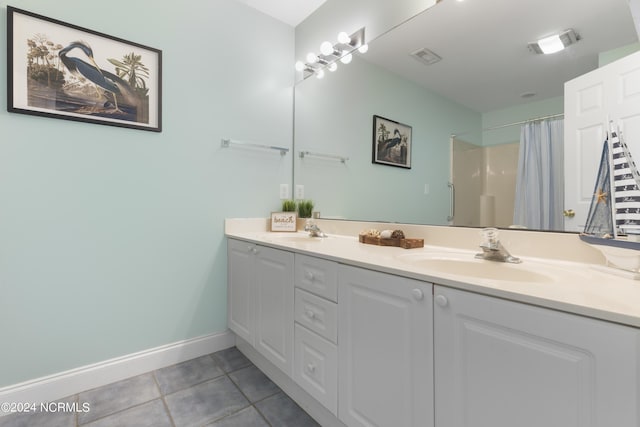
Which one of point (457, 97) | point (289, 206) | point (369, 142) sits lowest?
point (289, 206)

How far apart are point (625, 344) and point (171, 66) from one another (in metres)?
2.18

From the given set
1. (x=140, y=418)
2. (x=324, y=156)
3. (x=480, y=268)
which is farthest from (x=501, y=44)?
(x=140, y=418)

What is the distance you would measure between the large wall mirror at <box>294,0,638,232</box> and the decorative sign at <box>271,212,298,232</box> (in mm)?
313

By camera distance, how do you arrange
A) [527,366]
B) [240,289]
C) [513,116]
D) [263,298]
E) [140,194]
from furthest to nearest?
[240,289], [140,194], [263,298], [513,116], [527,366]

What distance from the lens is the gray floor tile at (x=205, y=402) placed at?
1312 mm

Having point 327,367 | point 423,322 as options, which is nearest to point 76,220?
point 327,367

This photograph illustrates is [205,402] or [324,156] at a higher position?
[324,156]

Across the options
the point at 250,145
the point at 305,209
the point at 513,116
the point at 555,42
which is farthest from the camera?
the point at 305,209

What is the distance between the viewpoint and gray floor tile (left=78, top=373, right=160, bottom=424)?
135 cm

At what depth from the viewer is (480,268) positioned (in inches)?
42.3

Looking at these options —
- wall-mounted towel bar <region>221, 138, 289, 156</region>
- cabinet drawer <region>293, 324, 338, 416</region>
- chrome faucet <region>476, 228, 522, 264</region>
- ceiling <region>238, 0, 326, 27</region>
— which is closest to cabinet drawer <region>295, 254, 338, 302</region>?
cabinet drawer <region>293, 324, 338, 416</region>

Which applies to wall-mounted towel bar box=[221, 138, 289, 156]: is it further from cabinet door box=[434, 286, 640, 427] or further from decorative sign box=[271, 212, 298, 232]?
cabinet door box=[434, 286, 640, 427]

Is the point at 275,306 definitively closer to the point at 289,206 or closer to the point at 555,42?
the point at 289,206

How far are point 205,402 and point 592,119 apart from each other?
1.94 metres
